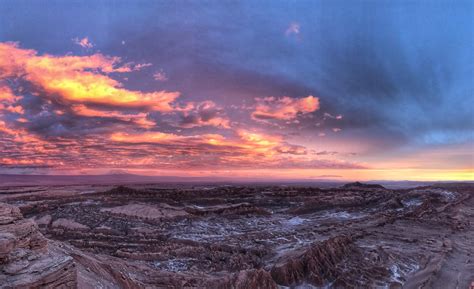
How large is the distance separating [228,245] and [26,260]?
66.2 feet

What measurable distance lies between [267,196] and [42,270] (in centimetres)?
5549

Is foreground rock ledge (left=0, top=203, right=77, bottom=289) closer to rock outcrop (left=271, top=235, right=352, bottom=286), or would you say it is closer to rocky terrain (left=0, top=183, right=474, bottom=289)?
rocky terrain (left=0, top=183, right=474, bottom=289)

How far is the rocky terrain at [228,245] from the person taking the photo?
11.9m

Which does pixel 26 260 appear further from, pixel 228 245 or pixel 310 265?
pixel 228 245

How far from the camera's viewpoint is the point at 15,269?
9.79 metres

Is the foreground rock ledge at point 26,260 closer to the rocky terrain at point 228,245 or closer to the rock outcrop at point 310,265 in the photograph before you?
the rocky terrain at point 228,245

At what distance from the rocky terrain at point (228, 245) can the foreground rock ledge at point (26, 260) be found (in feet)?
0.10

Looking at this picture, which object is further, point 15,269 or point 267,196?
point 267,196

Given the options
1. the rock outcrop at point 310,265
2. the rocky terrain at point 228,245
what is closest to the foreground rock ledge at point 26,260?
the rocky terrain at point 228,245

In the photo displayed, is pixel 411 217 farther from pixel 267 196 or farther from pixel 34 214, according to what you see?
pixel 34 214

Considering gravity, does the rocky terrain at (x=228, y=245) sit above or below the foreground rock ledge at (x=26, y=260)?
below

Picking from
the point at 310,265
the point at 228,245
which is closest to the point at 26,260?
the point at 310,265

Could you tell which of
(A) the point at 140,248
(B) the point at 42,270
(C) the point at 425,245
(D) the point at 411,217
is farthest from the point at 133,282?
(D) the point at 411,217

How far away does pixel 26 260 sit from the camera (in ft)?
34.5
